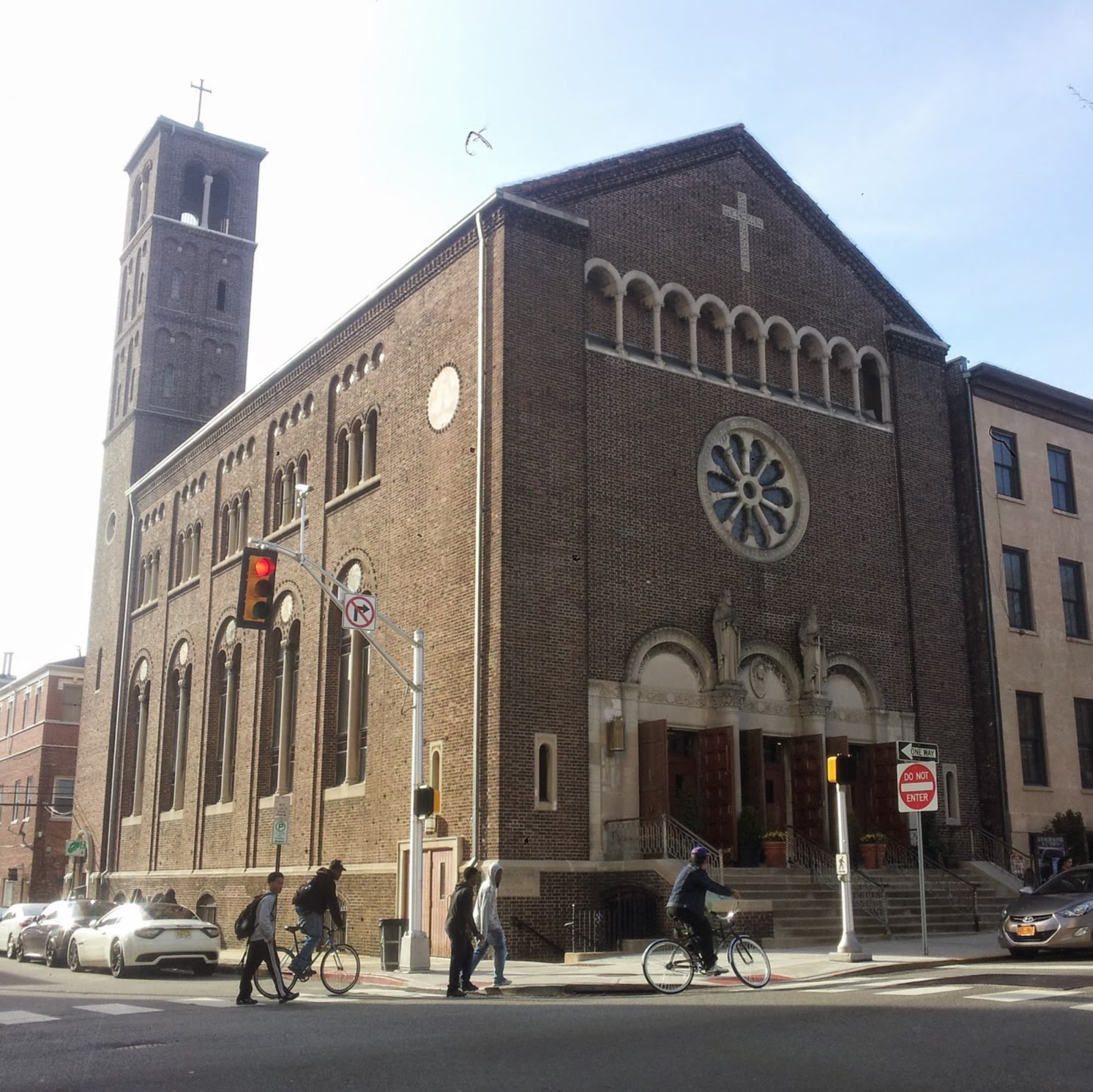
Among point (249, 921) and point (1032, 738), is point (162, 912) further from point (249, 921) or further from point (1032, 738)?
point (1032, 738)

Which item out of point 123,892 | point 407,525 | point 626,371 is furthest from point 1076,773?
point 123,892

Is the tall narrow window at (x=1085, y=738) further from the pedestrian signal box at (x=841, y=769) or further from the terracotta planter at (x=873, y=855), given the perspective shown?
the pedestrian signal box at (x=841, y=769)

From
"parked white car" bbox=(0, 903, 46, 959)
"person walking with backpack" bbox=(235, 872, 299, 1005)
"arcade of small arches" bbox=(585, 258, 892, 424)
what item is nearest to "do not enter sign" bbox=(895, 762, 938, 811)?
"person walking with backpack" bbox=(235, 872, 299, 1005)

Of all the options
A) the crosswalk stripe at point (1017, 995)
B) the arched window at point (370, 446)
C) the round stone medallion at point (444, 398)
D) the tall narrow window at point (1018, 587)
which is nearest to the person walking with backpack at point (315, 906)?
the crosswalk stripe at point (1017, 995)

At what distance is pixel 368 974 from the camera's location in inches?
819

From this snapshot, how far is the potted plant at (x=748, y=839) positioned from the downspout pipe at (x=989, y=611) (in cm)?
806

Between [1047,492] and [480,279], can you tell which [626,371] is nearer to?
[480,279]

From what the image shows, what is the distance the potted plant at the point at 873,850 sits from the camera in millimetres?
27984

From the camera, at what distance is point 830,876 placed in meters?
26.1

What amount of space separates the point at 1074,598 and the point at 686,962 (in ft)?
78.2

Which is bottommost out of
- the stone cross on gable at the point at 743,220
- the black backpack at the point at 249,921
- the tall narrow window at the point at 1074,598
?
the black backpack at the point at 249,921

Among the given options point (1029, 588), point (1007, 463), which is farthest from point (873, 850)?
point (1007, 463)

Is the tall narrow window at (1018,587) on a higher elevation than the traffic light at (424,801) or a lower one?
higher

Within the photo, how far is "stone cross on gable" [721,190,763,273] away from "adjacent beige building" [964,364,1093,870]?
288 inches
